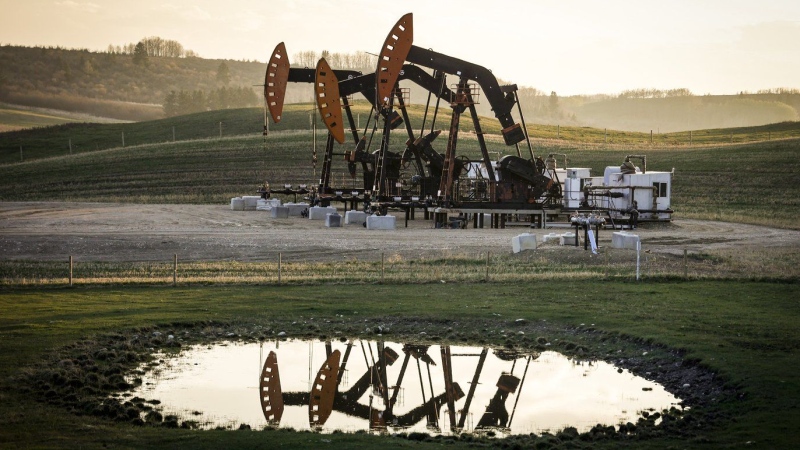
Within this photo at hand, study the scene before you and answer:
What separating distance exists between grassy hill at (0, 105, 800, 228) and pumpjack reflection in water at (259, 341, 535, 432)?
34.6 metres

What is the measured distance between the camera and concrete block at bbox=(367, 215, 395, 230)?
1618 inches

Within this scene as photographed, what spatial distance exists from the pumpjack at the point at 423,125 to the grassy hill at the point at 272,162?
5.65 metres

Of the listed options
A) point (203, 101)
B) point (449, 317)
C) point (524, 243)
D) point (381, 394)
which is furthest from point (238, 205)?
point (203, 101)

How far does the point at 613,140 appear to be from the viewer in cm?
10388

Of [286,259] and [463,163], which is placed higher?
[463,163]

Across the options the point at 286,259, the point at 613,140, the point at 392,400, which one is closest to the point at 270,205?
the point at 286,259

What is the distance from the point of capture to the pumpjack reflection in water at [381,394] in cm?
1405

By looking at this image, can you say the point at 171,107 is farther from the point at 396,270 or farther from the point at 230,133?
the point at 396,270

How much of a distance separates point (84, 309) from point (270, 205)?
3107cm

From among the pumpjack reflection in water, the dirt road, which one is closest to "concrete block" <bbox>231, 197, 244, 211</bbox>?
the dirt road

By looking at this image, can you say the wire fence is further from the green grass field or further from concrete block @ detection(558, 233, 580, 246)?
concrete block @ detection(558, 233, 580, 246)

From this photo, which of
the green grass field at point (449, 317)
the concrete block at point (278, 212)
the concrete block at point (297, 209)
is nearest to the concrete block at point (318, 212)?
the concrete block at point (297, 209)

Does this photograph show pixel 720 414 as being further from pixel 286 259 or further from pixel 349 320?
pixel 286 259

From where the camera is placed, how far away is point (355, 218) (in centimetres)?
4422
